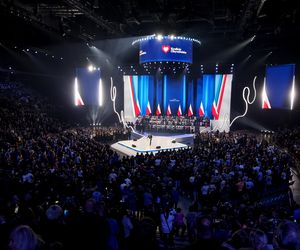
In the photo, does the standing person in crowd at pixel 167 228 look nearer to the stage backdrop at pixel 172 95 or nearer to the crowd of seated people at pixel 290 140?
the crowd of seated people at pixel 290 140

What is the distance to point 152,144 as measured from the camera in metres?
21.8

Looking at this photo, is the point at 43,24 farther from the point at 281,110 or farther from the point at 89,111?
the point at 281,110

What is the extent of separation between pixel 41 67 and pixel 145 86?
11141 millimetres

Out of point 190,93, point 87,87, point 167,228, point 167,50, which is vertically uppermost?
point 167,50

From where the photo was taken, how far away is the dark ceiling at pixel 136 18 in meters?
15.9

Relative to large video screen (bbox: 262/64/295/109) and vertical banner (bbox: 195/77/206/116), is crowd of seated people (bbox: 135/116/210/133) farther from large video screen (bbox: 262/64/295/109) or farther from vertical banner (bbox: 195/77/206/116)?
large video screen (bbox: 262/64/295/109)

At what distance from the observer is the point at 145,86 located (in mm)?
31172

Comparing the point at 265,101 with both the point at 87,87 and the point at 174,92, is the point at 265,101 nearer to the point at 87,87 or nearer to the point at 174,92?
the point at 174,92

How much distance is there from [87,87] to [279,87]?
17.4 meters

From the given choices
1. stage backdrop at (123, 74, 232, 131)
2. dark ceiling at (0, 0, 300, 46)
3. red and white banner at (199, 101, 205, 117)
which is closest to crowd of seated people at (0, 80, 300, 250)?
dark ceiling at (0, 0, 300, 46)

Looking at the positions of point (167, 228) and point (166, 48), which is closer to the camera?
point (167, 228)

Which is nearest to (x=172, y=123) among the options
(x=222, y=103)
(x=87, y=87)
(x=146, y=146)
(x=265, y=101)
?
(x=222, y=103)

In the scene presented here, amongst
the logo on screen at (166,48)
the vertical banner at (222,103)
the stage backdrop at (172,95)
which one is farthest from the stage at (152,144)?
the logo on screen at (166,48)

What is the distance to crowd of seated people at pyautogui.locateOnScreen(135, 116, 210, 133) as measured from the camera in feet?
88.2
